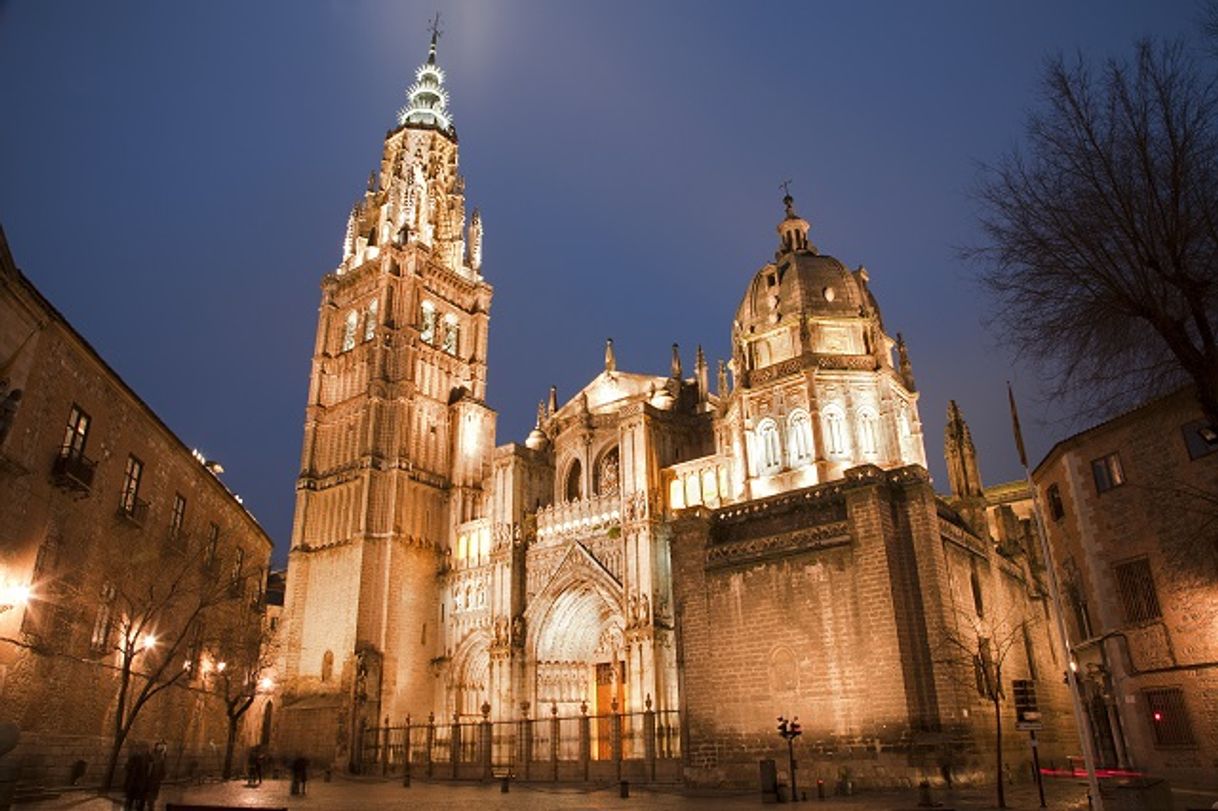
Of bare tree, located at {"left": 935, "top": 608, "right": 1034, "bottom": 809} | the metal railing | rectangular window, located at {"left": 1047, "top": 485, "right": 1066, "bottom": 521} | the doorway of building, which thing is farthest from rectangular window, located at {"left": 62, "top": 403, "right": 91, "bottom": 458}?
rectangular window, located at {"left": 1047, "top": 485, "right": 1066, "bottom": 521}

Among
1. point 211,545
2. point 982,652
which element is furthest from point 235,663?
point 982,652

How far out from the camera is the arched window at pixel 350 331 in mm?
53250

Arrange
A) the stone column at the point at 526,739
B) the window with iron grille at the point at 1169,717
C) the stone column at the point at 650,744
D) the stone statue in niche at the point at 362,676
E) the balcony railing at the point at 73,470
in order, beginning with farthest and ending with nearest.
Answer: the stone statue in niche at the point at 362,676 → the stone column at the point at 526,739 → the stone column at the point at 650,744 → the window with iron grille at the point at 1169,717 → the balcony railing at the point at 73,470

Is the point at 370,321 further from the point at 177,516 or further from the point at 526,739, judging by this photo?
the point at 526,739

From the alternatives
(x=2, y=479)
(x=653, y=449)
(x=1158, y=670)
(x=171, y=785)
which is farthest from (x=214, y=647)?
(x=1158, y=670)

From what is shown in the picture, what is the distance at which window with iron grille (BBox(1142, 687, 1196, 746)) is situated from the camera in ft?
68.0

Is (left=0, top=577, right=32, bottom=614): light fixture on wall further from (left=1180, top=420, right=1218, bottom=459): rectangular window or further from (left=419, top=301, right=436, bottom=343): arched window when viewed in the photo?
(left=419, top=301, right=436, bottom=343): arched window

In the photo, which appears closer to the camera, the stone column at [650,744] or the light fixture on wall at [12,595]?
the light fixture on wall at [12,595]

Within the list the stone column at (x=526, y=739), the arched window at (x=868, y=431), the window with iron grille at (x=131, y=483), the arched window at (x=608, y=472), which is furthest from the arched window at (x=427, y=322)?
the window with iron grille at (x=131, y=483)

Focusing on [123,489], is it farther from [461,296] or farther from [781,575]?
[461,296]

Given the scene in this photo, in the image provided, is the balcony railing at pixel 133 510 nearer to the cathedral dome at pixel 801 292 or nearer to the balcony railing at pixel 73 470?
the balcony railing at pixel 73 470

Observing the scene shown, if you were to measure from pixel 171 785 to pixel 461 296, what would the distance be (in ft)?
119

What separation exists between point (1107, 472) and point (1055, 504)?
3.14m

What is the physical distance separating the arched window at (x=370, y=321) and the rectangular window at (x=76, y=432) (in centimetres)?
3160
